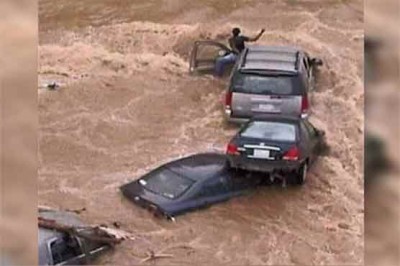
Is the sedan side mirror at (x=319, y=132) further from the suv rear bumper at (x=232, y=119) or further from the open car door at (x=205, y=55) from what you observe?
the open car door at (x=205, y=55)

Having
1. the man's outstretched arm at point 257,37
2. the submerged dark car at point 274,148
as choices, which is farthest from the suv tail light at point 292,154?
the man's outstretched arm at point 257,37

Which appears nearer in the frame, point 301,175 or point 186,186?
point 186,186

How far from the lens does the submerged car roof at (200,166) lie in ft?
10.1

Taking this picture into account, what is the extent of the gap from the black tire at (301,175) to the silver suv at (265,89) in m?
Result: 0.31

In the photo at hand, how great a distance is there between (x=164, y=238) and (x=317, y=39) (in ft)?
6.94

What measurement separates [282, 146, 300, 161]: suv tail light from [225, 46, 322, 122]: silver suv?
0.37 m

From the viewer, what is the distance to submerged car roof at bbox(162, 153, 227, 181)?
3079 mm

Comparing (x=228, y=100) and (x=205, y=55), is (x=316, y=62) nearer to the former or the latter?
(x=205, y=55)

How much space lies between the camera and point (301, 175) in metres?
3.17

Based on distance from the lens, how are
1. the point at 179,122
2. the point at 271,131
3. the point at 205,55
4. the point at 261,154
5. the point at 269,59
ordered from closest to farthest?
the point at 261,154 < the point at 271,131 < the point at 269,59 < the point at 179,122 < the point at 205,55

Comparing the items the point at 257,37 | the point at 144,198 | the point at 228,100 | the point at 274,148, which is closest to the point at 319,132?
the point at 228,100

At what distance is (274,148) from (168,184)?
0.39m

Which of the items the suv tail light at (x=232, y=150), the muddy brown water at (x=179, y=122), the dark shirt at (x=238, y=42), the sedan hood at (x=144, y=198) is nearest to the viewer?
the muddy brown water at (x=179, y=122)

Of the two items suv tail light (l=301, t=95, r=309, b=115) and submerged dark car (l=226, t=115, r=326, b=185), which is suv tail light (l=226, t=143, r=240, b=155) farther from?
suv tail light (l=301, t=95, r=309, b=115)
